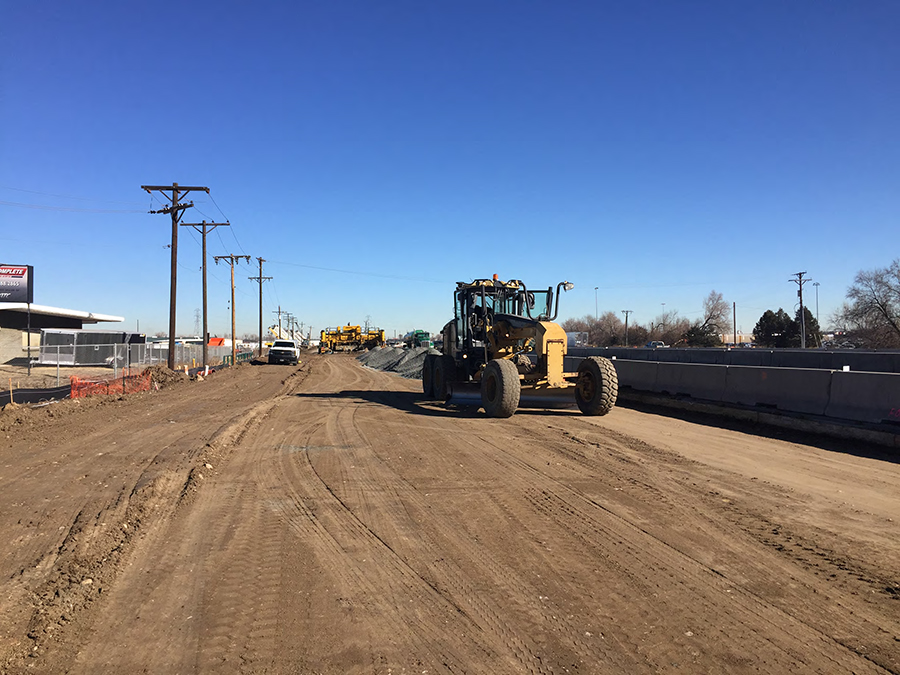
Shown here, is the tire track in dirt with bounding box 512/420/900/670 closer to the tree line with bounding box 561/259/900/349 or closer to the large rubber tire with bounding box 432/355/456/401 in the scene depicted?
the large rubber tire with bounding box 432/355/456/401

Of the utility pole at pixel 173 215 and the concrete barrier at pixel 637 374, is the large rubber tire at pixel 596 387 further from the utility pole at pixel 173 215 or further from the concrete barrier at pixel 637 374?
the utility pole at pixel 173 215

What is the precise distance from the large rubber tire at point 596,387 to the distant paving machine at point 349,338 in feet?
223

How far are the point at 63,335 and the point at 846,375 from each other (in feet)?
183

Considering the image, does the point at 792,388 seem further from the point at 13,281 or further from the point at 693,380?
the point at 13,281

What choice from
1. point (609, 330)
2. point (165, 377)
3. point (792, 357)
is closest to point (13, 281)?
point (165, 377)

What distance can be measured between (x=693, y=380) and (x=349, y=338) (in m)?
68.4

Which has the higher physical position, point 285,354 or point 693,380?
point 285,354

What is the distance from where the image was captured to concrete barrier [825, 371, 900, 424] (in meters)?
10.3

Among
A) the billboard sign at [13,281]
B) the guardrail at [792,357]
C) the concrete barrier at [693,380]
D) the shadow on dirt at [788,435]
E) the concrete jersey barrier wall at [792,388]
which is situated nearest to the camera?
the shadow on dirt at [788,435]

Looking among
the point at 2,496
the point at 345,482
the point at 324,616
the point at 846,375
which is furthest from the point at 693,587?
the point at 846,375

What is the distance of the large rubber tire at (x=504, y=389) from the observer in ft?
43.1

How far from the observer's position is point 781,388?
12727 millimetres

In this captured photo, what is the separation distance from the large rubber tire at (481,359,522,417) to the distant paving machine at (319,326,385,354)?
68.3m

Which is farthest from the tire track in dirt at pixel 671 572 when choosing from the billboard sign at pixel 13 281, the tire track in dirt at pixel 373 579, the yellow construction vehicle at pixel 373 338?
the yellow construction vehicle at pixel 373 338
